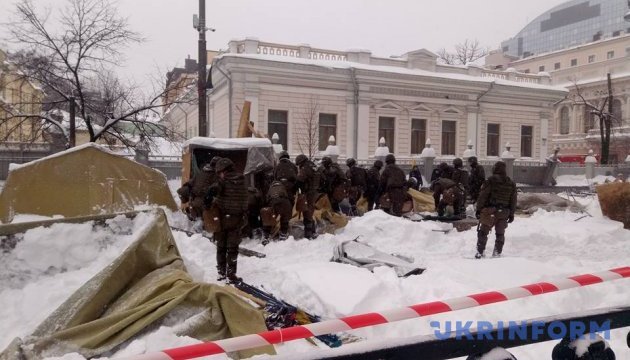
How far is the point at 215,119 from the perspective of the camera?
2583cm

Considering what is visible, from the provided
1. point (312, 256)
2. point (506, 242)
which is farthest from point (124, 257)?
point (506, 242)

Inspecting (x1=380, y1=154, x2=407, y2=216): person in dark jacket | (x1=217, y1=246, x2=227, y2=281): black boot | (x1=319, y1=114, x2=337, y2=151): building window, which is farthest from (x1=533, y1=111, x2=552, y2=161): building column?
(x1=217, y1=246, x2=227, y2=281): black boot

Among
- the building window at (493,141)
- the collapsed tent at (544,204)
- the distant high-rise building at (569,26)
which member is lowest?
the collapsed tent at (544,204)

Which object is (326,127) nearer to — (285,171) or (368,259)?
(285,171)

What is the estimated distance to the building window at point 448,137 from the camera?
88.9ft

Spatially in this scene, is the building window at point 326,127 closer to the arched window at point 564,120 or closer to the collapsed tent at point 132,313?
the collapsed tent at point 132,313

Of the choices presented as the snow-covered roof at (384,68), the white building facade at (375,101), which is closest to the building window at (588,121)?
the white building facade at (375,101)

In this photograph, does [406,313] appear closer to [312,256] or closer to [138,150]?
[312,256]

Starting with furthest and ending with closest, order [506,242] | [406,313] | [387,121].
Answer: [387,121] → [506,242] → [406,313]

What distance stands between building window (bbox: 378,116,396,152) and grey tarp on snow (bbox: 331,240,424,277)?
18.6 meters

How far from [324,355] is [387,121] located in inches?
951

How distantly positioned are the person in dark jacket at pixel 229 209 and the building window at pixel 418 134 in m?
20.6

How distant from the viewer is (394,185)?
37.6 feet

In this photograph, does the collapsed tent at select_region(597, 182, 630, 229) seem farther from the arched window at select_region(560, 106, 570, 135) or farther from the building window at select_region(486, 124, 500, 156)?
the arched window at select_region(560, 106, 570, 135)
